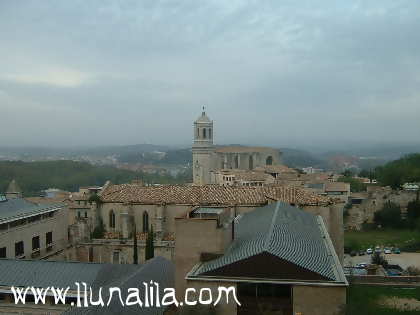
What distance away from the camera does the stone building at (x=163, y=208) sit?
32.4 m

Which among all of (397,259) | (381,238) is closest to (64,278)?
(397,259)

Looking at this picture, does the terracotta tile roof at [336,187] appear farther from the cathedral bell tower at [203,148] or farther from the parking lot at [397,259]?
the cathedral bell tower at [203,148]

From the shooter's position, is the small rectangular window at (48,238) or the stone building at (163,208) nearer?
the small rectangular window at (48,238)

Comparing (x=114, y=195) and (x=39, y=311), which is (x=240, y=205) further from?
(x=39, y=311)

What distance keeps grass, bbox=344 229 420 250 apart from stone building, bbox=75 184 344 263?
1751cm

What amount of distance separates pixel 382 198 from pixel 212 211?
48776mm

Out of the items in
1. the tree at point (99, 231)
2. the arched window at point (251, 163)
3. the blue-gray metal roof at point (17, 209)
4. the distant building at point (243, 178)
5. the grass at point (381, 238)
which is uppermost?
the arched window at point (251, 163)

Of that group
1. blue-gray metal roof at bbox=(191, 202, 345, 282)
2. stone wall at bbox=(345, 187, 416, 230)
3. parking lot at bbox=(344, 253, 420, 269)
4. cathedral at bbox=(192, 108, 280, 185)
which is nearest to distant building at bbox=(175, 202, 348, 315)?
blue-gray metal roof at bbox=(191, 202, 345, 282)

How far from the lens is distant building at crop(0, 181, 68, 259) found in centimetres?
2702

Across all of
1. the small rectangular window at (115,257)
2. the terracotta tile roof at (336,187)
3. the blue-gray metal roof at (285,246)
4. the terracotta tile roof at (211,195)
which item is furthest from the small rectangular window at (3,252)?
the terracotta tile roof at (336,187)

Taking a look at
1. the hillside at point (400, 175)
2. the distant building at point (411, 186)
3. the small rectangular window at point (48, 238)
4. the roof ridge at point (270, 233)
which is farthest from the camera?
the hillside at point (400, 175)

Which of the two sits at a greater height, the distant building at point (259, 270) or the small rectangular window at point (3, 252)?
the distant building at point (259, 270)

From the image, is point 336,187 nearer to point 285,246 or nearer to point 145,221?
point 145,221

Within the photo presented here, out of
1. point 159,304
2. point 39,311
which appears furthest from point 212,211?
point 39,311
